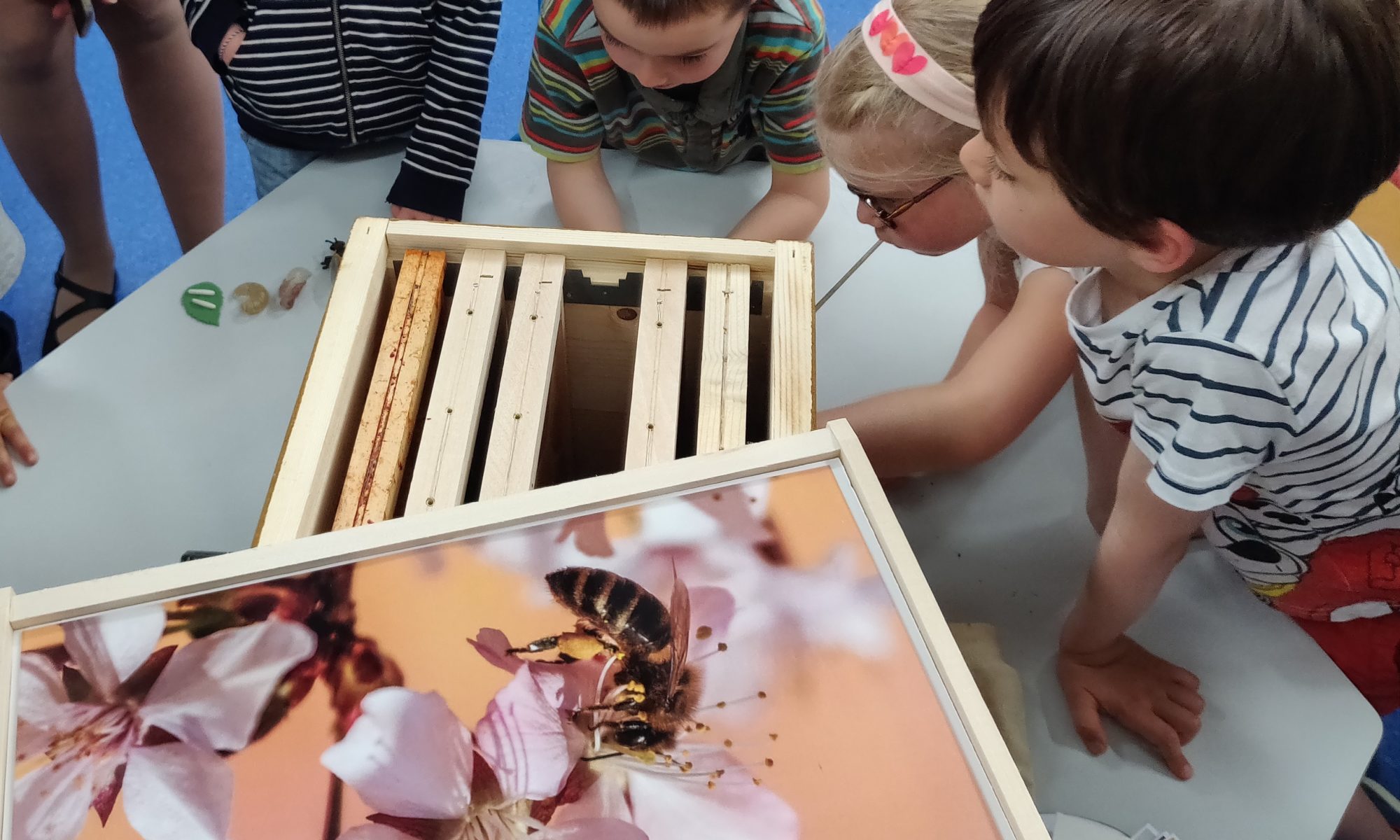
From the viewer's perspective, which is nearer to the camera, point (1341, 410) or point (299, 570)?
point (299, 570)

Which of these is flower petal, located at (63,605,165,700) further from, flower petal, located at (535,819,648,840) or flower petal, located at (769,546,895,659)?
flower petal, located at (769,546,895,659)

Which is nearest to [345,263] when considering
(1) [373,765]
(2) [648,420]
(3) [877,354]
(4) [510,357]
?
A: (4) [510,357]

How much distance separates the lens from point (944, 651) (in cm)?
44

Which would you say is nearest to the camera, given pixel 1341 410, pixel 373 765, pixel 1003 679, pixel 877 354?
pixel 373 765

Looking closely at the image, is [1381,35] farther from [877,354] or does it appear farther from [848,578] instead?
[877,354]

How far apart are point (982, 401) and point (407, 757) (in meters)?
0.58

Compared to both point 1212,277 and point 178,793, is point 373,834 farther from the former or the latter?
point 1212,277

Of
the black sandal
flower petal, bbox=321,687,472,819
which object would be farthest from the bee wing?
the black sandal

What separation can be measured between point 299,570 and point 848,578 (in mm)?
306

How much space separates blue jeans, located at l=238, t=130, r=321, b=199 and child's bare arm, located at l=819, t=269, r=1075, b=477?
2.75 ft

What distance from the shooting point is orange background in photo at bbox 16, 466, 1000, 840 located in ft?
1.26

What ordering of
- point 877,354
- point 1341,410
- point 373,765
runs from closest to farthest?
point 373,765, point 1341,410, point 877,354

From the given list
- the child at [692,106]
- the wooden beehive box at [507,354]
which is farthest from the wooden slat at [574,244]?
the child at [692,106]

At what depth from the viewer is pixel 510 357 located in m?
0.64
